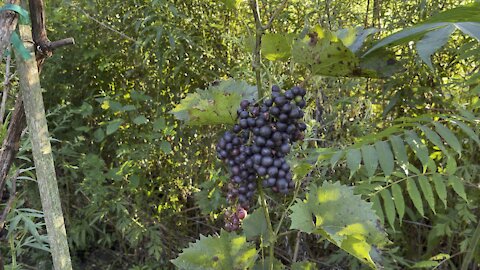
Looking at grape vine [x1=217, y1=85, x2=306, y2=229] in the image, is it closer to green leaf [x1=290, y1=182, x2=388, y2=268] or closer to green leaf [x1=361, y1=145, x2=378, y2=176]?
green leaf [x1=290, y1=182, x2=388, y2=268]

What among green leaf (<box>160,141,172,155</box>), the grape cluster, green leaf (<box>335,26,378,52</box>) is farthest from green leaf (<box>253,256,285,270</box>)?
green leaf (<box>160,141,172,155</box>)

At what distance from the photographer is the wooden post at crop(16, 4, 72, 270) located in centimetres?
84

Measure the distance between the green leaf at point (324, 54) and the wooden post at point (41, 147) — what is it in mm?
414

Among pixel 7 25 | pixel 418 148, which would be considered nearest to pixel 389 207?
pixel 418 148

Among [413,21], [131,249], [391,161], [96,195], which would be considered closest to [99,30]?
[96,195]

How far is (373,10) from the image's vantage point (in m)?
1.84

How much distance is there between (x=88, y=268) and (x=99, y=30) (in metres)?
1.04

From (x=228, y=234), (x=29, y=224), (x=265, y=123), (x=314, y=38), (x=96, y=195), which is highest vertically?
(x=314, y=38)

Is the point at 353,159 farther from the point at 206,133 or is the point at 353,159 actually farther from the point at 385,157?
the point at 206,133

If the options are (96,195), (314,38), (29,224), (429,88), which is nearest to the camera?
(314,38)

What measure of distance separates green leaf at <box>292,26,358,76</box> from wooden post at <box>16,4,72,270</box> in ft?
1.36

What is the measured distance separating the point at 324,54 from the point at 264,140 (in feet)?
0.46

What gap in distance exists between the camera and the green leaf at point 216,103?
2.52 feet

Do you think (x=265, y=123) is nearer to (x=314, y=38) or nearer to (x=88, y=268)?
(x=314, y=38)
